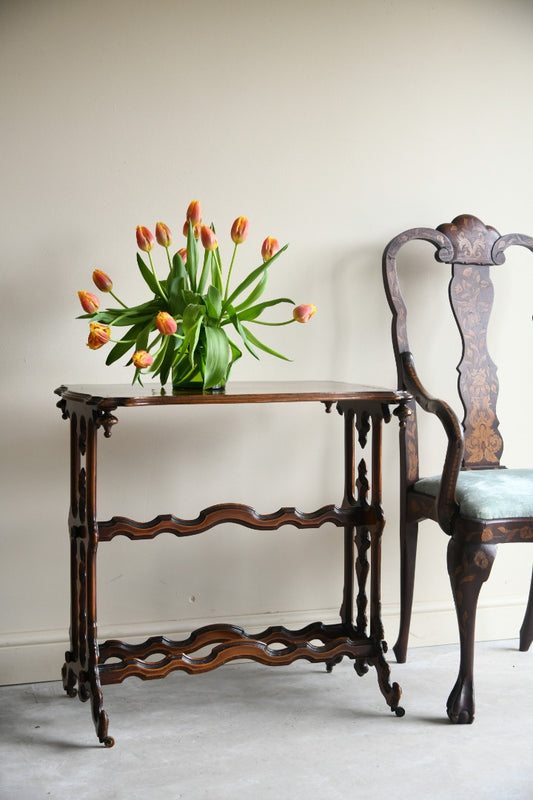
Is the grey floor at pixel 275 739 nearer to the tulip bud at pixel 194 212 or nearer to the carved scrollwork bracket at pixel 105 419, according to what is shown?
the carved scrollwork bracket at pixel 105 419

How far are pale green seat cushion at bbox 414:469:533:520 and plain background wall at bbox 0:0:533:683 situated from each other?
51 cm

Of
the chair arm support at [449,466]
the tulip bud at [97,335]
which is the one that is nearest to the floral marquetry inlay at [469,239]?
the chair arm support at [449,466]

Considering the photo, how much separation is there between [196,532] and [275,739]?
1.79 feet

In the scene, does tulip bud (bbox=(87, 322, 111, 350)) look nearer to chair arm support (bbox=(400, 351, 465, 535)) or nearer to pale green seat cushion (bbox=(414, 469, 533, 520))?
chair arm support (bbox=(400, 351, 465, 535))

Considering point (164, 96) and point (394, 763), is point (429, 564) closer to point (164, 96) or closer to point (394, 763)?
point (394, 763)

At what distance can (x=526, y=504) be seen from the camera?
2.22 meters

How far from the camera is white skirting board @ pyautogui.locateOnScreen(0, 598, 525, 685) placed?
247 centimetres

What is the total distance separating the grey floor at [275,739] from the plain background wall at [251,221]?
257 millimetres

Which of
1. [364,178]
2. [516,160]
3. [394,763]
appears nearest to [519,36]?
[516,160]

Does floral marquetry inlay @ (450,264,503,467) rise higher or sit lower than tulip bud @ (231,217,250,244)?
lower

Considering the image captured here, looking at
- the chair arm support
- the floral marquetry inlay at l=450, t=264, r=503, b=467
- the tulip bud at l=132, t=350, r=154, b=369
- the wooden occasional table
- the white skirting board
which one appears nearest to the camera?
the tulip bud at l=132, t=350, r=154, b=369

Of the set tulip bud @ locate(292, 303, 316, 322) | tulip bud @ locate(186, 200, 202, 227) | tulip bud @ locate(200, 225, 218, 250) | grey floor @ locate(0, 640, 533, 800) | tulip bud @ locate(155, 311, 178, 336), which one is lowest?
grey floor @ locate(0, 640, 533, 800)

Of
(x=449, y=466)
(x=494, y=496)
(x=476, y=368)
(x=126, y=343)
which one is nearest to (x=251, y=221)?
(x=126, y=343)

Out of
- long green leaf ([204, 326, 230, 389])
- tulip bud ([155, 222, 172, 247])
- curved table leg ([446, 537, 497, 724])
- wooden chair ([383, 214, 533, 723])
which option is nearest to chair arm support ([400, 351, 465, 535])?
wooden chair ([383, 214, 533, 723])
